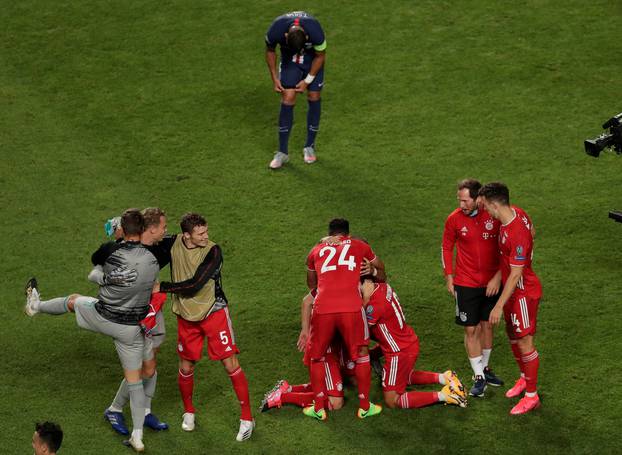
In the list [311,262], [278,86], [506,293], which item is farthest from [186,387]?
[278,86]

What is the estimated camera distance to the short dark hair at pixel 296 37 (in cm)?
1190

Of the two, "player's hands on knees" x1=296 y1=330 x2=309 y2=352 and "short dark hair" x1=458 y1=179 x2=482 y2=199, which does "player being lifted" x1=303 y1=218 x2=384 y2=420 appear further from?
"short dark hair" x1=458 y1=179 x2=482 y2=199

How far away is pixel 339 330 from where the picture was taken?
8.38 metres

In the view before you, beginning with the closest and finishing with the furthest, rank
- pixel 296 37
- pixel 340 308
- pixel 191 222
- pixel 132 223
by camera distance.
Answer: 1. pixel 132 223
2. pixel 191 222
3. pixel 340 308
4. pixel 296 37

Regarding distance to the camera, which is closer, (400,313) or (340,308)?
(340,308)

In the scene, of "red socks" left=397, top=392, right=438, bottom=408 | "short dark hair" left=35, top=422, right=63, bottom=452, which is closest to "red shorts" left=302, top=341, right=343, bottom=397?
"red socks" left=397, top=392, right=438, bottom=408

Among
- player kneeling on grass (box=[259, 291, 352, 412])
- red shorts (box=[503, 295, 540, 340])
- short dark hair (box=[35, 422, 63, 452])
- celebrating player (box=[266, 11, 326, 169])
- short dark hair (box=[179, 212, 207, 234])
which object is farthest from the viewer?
celebrating player (box=[266, 11, 326, 169])

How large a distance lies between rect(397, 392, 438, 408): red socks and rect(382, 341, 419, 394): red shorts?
0.07 metres

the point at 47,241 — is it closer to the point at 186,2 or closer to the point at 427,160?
the point at 427,160

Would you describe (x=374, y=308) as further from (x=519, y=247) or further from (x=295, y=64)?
(x=295, y=64)

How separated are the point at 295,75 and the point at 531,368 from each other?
5.19 m

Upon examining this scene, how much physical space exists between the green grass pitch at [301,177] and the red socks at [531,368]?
230 mm

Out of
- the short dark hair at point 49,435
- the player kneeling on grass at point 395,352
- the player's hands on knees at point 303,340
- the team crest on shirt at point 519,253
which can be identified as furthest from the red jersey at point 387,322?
the short dark hair at point 49,435

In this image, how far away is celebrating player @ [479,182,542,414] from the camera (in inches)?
319
